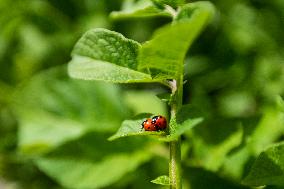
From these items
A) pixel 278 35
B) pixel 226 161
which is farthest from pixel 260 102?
pixel 226 161

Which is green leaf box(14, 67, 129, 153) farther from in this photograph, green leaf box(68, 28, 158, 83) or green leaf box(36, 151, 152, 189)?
green leaf box(68, 28, 158, 83)

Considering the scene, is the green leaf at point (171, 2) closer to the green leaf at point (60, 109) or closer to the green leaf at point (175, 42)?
the green leaf at point (175, 42)

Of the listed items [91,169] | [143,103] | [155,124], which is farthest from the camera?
[143,103]

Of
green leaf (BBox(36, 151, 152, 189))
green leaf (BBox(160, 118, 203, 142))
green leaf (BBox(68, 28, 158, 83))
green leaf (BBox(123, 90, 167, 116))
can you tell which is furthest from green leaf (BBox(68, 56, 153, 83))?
green leaf (BBox(123, 90, 167, 116))

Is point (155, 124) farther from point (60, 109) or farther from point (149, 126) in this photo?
point (60, 109)

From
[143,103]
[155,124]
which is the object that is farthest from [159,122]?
[143,103]

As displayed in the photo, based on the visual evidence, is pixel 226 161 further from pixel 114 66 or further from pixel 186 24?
pixel 186 24
